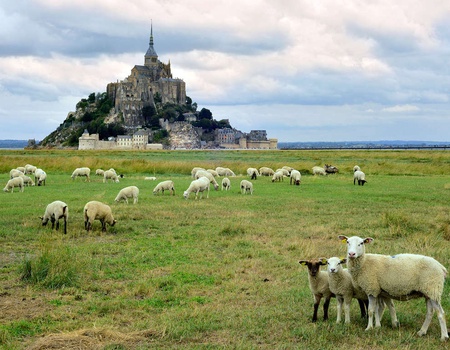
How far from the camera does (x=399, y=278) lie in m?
7.46

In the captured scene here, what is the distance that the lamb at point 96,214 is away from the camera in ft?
49.7

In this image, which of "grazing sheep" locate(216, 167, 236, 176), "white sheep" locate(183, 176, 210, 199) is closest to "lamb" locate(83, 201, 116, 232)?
"white sheep" locate(183, 176, 210, 199)

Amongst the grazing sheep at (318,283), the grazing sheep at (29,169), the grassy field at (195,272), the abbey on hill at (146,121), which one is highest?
the abbey on hill at (146,121)

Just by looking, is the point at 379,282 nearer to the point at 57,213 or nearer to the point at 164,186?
the point at 57,213

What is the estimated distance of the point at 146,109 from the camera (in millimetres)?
173000

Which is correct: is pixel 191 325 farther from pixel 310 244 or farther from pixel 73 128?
pixel 73 128

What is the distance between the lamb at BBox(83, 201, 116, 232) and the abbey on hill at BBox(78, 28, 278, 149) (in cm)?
13581

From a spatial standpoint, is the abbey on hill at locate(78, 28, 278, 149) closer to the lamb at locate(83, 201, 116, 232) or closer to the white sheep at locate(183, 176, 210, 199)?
the white sheep at locate(183, 176, 210, 199)

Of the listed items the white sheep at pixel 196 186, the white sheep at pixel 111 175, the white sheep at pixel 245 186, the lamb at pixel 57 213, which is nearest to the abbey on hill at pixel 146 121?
the white sheep at pixel 111 175

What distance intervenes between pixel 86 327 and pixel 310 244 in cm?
702

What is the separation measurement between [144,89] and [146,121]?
35.9 feet

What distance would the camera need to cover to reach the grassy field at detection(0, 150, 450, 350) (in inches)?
290

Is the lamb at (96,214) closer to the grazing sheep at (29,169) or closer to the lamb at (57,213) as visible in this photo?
the lamb at (57,213)

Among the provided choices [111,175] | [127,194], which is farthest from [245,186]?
[111,175]
